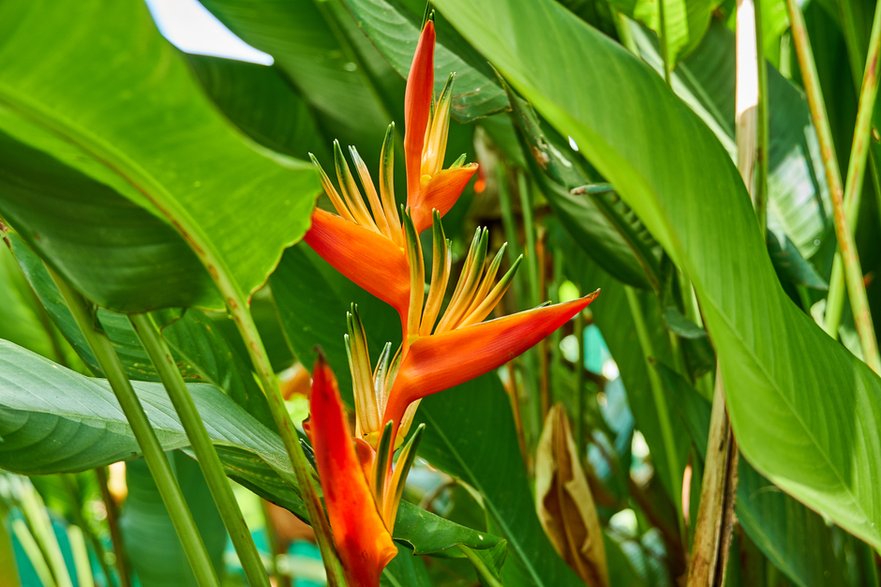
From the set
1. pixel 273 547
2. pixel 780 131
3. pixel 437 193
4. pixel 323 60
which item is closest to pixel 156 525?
pixel 273 547

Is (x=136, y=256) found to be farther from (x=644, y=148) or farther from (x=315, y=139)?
(x=315, y=139)

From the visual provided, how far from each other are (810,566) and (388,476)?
17.7 inches

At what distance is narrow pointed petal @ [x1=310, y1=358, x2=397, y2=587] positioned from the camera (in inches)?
10.7

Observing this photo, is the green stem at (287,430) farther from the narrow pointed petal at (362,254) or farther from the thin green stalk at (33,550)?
the thin green stalk at (33,550)

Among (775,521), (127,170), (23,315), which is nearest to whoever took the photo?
(127,170)

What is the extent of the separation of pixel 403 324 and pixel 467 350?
3 centimetres

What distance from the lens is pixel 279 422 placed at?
0.31 meters

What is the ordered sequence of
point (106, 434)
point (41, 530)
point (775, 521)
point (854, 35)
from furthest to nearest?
point (41, 530) < point (854, 35) < point (775, 521) < point (106, 434)

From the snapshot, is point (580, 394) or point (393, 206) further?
point (580, 394)

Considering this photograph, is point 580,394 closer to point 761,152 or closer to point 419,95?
point 761,152

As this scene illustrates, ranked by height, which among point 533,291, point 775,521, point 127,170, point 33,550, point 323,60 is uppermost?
point 323,60

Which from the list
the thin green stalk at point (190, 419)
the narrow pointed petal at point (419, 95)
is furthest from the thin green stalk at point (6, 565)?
the narrow pointed petal at point (419, 95)

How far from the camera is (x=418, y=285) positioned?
340 millimetres

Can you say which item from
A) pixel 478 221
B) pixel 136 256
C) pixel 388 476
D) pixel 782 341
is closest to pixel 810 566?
pixel 782 341
